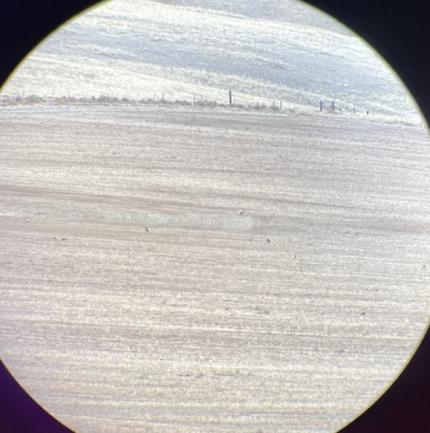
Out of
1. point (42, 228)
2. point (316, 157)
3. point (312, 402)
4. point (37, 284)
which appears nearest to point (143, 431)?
point (312, 402)

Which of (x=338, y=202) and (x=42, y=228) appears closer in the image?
(x=42, y=228)

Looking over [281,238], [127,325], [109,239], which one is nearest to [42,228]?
[109,239]

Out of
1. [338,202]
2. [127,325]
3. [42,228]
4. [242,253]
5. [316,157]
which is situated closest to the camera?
[127,325]

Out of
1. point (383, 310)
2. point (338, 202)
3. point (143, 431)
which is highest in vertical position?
point (338, 202)

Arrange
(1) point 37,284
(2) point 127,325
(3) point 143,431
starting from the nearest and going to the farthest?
(3) point 143,431 < (2) point 127,325 < (1) point 37,284

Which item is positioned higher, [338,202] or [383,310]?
[338,202]

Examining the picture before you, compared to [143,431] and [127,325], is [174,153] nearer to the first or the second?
[127,325]
